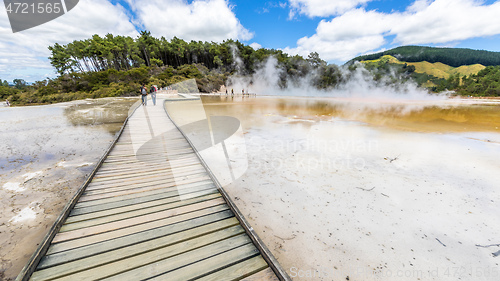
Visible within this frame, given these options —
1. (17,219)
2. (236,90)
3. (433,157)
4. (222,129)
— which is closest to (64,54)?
(236,90)

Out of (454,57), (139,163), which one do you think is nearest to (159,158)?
(139,163)

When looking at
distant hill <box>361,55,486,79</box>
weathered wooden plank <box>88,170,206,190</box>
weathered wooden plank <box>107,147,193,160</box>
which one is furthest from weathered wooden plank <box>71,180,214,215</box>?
distant hill <box>361,55,486,79</box>

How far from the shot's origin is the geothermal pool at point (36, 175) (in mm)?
3291

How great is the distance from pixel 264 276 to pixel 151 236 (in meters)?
1.73

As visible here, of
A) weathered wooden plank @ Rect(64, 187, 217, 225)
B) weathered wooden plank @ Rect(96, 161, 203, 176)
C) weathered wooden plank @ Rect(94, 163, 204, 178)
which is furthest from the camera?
weathered wooden plank @ Rect(96, 161, 203, 176)

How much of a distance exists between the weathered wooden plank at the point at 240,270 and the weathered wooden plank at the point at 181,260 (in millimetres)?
234

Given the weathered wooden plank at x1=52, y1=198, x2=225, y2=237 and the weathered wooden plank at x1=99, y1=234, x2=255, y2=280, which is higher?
the weathered wooden plank at x1=52, y1=198, x2=225, y2=237

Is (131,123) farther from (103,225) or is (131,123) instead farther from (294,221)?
(294,221)

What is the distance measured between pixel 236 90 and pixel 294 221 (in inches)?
1844

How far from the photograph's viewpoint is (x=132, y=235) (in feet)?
8.83

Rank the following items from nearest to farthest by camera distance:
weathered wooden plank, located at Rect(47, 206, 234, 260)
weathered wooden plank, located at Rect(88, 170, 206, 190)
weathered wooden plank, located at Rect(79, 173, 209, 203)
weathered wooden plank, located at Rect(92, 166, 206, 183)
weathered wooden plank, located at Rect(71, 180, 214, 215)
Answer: weathered wooden plank, located at Rect(47, 206, 234, 260) → weathered wooden plank, located at Rect(71, 180, 214, 215) → weathered wooden plank, located at Rect(79, 173, 209, 203) → weathered wooden plank, located at Rect(88, 170, 206, 190) → weathered wooden plank, located at Rect(92, 166, 206, 183)

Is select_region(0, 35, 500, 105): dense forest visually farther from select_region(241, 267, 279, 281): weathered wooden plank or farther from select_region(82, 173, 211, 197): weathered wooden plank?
select_region(241, 267, 279, 281): weathered wooden plank

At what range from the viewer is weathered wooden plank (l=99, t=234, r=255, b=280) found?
2141 mm

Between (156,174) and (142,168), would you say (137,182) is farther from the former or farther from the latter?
(142,168)
